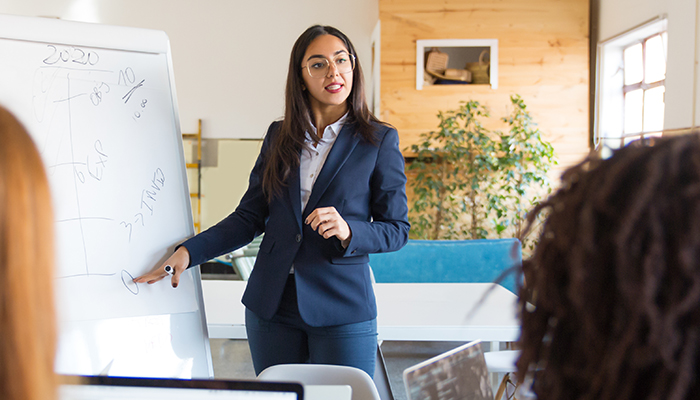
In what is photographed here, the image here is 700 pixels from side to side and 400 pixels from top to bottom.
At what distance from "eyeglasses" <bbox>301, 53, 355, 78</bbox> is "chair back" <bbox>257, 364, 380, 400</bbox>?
32.9 inches

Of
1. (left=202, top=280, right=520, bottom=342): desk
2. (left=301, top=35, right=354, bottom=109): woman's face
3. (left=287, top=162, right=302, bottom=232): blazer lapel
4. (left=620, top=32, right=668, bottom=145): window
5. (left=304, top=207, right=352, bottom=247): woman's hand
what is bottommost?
(left=202, top=280, right=520, bottom=342): desk

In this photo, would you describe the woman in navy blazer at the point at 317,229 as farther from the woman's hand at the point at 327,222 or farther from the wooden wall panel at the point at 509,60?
the wooden wall panel at the point at 509,60

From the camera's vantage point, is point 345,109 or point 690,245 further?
point 345,109

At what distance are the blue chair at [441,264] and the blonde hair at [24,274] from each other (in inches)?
133

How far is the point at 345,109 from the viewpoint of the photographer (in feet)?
5.41

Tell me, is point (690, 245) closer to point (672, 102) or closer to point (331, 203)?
point (331, 203)

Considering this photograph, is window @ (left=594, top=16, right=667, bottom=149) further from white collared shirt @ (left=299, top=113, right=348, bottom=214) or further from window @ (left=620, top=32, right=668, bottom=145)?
white collared shirt @ (left=299, top=113, right=348, bottom=214)

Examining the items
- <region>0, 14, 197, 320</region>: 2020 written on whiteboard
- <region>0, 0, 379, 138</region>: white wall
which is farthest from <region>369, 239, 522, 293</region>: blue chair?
<region>0, 0, 379, 138</region>: white wall

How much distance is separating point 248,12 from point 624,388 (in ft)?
20.9

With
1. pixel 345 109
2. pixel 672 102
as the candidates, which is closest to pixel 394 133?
pixel 345 109

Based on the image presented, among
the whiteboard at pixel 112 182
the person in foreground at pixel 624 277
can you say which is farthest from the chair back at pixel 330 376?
the person in foreground at pixel 624 277

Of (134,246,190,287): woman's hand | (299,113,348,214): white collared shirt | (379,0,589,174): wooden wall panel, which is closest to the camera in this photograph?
(134,246,190,287): woman's hand

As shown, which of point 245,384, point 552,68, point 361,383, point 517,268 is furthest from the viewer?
point 552,68

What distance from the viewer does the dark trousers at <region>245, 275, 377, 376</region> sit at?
1.45 metres
